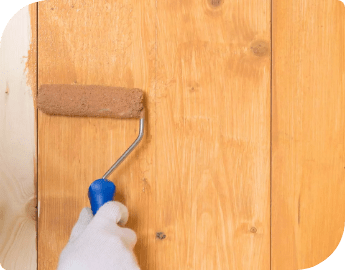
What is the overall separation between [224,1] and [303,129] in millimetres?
301

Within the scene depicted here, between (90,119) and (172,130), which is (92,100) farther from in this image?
(172,130)

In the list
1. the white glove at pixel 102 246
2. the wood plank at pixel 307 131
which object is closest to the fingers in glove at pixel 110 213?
the white glove at pixel 102 246

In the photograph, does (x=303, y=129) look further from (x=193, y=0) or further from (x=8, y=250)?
(x=8, y=250)

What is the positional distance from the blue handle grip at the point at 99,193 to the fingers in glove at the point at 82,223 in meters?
0.02

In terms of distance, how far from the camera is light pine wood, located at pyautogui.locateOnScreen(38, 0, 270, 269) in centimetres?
68

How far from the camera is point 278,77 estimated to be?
689 millimetres

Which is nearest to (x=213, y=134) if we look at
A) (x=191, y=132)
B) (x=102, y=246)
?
(x=191, y=132)

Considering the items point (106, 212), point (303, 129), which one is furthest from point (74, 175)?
point (303, 129)

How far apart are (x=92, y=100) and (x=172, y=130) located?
6.5 inches

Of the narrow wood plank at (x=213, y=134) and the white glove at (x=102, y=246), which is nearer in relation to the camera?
the white glove at (x=102, y=246)

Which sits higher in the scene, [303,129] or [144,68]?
[144,68]

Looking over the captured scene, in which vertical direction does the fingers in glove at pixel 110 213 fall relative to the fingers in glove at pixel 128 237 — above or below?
above

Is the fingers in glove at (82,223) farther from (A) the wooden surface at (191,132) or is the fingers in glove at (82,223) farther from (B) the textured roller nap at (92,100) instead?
(B) the textured roller nap at (92,100)

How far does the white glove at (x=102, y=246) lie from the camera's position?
567 mm
